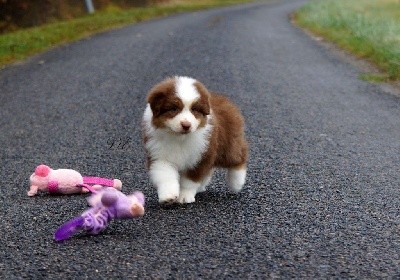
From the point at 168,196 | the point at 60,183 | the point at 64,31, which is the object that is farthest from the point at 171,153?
the point at 64,31

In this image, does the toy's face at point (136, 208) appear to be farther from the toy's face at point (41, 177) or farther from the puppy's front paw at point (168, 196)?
the toy's face at point (41, 177)

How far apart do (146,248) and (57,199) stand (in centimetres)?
159

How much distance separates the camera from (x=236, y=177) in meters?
5.96

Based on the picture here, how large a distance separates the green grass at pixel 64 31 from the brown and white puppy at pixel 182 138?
33.2ft

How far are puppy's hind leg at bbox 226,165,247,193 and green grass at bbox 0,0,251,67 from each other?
9893 millimetres

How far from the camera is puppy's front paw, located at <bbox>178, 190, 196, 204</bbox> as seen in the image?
5.62 meters

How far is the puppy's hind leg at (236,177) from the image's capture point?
19.5ft

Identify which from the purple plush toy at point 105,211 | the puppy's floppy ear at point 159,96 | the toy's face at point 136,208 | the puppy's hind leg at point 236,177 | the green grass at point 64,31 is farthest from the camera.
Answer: the green grass at point 64,31

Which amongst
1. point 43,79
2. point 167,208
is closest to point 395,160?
point 167,208

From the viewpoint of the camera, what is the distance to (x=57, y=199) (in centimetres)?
601

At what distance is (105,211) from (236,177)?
1.37 meters

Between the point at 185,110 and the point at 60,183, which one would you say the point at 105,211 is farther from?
the point at 60,183

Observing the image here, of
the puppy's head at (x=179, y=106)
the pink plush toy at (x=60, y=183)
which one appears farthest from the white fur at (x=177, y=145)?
the pink plush toy at (x=60, y=183)

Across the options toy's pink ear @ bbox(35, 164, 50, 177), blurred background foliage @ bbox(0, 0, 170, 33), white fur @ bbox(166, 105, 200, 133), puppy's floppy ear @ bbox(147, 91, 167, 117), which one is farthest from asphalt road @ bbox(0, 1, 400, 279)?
blurred background foliage @ bbox(0, 0, 170, 33)
